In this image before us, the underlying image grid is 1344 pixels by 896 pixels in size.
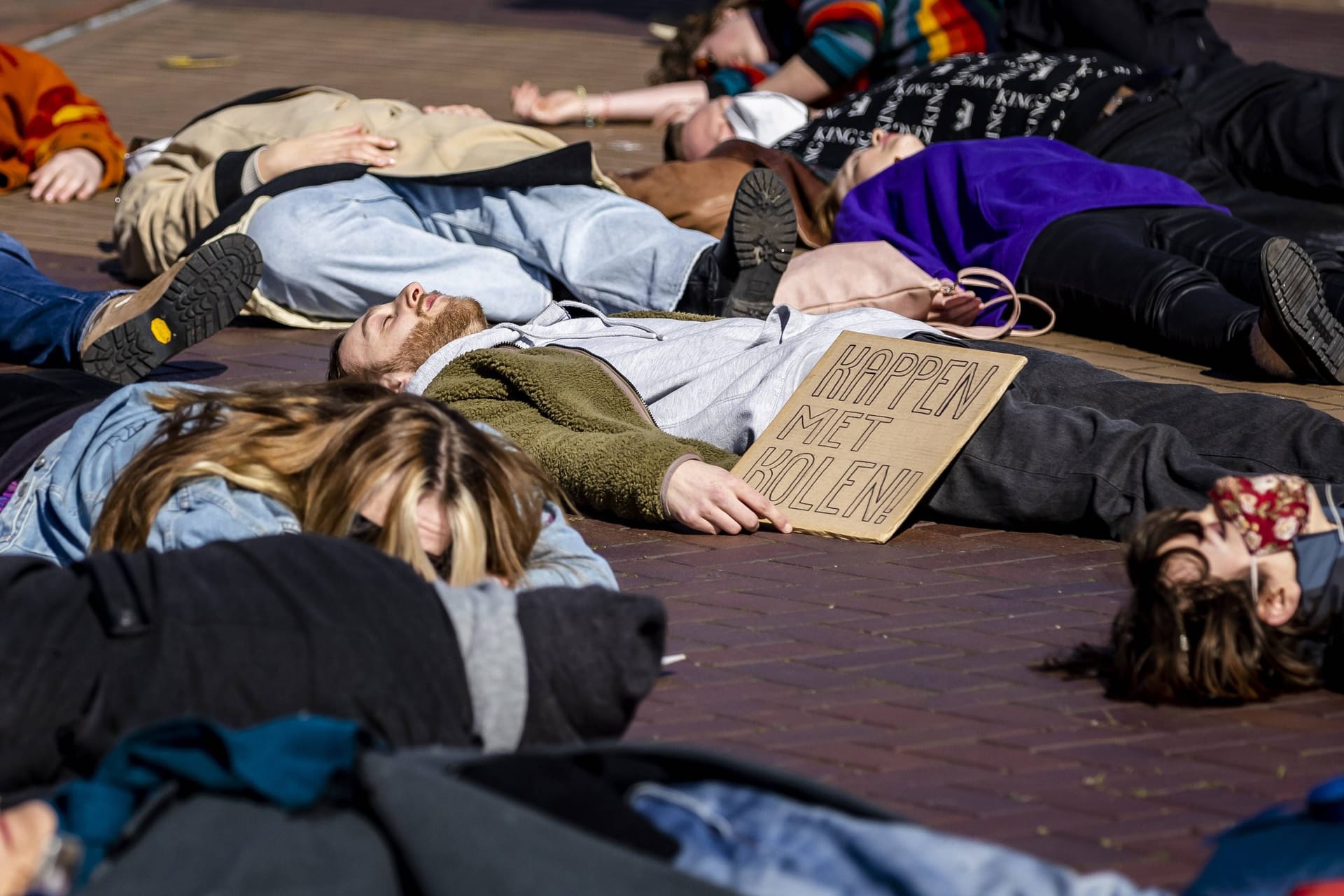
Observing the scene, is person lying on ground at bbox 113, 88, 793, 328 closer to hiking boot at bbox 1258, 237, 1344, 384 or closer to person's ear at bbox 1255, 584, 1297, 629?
hiking boot at bbox 1258, 237, 1344, 384

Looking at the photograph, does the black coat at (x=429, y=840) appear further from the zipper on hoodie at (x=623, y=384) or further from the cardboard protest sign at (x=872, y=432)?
the zipper on hoodie at (x=623, y=384)

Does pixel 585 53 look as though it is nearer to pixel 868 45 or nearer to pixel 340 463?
pixel 868 45

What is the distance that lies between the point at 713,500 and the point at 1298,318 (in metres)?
1.97

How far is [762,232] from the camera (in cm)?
A: 510

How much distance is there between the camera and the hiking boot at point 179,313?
4688 mm

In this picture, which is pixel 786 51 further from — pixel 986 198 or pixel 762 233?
pixel 762 233

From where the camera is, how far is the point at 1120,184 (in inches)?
225

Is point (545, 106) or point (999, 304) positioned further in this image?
point (545, 106)

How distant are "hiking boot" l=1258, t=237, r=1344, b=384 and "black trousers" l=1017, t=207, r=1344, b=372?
170 mm

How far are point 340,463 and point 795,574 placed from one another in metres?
1.22

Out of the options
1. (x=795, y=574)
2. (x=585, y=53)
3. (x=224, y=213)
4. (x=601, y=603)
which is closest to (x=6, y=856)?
(x=601, y=603)

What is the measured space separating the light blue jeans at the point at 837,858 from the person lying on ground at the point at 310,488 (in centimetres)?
81

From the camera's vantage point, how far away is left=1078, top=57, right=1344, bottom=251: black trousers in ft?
20.4

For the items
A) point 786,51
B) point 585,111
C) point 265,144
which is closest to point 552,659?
point 265,144
